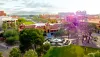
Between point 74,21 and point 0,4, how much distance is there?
7479 mm

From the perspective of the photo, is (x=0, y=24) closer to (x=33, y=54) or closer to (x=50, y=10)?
(x=33, y=54)

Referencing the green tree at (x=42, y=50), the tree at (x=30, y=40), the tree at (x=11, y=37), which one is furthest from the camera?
the tree at (x=11, y=37)

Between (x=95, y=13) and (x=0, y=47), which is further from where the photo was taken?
(x=95, y=13)

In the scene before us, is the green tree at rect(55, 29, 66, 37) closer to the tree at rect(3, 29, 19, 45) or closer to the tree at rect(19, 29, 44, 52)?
the tree at rect(3, 29, 19, 45)

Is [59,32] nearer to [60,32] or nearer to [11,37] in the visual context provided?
[60,32]

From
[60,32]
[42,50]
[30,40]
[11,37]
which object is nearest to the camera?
[42,50]

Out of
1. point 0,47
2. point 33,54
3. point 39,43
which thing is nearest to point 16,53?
point 33,54

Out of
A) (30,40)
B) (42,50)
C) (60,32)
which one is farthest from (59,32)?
(42,50)

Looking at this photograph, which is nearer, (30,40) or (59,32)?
(30,40)

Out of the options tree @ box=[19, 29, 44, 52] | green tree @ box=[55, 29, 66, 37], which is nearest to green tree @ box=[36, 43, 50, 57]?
tree @ box=[19, 29, 44, 52]

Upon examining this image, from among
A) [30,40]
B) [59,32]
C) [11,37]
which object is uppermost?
[30,40]

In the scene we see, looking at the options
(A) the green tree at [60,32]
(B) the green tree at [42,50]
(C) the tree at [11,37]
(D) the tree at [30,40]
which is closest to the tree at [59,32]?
(A) the green tree at [60,32]

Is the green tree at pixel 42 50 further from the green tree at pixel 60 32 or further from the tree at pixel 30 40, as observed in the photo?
the green tree at pixel 60 32

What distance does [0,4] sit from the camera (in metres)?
11.7
